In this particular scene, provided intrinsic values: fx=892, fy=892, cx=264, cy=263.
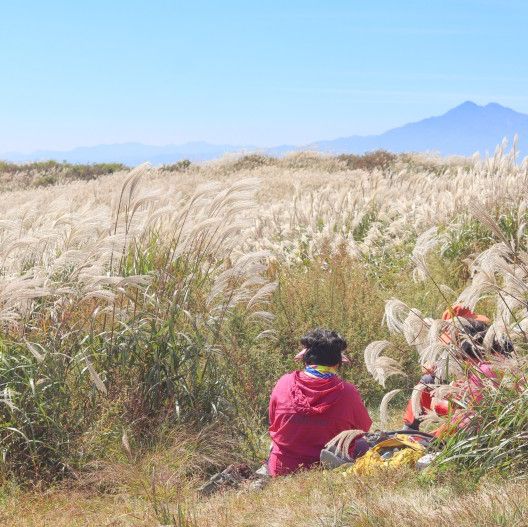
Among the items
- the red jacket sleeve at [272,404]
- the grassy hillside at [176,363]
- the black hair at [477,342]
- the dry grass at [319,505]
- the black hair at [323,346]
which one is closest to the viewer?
the dry grass at [319,505]

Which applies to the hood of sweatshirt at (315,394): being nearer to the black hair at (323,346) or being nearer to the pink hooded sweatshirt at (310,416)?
the pink hooded sweatshirt at (310,416)

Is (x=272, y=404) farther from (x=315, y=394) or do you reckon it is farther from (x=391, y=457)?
(x=391, y=457)

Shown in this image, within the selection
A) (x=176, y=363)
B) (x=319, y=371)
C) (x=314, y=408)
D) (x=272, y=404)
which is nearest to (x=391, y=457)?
(x=314, y=408)

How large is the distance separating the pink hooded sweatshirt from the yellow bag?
0.60 metres

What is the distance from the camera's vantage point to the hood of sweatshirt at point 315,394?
19.7 feet

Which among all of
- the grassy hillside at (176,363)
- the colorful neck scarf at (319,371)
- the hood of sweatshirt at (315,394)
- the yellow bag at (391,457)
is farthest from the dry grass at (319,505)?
the colorful neck scarf at (319,371)

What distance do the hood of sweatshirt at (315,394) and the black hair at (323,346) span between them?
0.42ft

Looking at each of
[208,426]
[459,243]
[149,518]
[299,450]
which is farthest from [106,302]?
[459,243]

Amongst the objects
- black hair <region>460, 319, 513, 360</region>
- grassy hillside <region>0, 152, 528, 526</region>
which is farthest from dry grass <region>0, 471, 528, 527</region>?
black hair <region>460, 319, 513, 360</region>

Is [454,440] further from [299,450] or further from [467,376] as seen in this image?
[299,450]

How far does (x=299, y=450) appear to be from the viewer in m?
6.03

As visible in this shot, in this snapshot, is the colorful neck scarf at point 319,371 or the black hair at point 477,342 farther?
the colorful neck scarf at point 319,371

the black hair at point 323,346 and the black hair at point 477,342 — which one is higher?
the black hair at point 477,342

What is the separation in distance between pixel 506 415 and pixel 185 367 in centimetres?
252
